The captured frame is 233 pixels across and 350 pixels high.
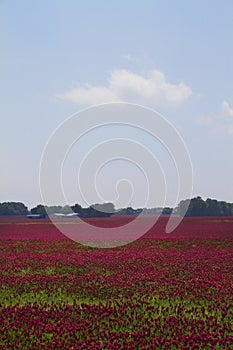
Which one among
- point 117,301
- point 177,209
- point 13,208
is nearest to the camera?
point 117,301

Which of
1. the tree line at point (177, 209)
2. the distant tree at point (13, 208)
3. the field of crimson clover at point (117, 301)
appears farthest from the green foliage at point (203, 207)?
the field of crimson clover at point (117, 301)

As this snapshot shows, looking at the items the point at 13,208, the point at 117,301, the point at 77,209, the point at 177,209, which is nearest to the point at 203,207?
the point at 177,209

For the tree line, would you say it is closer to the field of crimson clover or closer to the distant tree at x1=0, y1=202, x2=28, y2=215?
the distant tree at x1=0, y1=202, x2=28, y2=215

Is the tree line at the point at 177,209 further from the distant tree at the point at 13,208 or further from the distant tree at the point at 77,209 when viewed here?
the distant tree at the point at 13,208

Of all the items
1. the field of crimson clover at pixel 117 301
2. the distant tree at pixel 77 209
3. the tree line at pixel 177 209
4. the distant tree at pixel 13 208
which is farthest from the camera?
the distant tree at pixel 13 208

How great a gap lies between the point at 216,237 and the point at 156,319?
57.3ft

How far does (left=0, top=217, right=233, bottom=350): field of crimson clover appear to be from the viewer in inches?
280

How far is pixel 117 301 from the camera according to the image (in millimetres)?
9641

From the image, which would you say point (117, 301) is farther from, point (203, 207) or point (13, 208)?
point (13, 208)

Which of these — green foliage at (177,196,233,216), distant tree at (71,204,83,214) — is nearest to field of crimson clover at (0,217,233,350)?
distant tree at (71,204,83,214)

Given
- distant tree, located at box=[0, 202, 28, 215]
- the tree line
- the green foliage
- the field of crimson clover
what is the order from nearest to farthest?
the field of crimson clover
the tree line
the green foliage
distant tree, located at box=[0, 202, 28, 215]

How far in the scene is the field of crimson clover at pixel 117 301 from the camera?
712cm

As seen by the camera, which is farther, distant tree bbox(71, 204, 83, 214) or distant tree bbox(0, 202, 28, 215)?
distant tree bbox(0, 202, 28, 215)

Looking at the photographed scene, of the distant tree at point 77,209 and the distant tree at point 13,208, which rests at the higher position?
the distant tree at point 13,208
